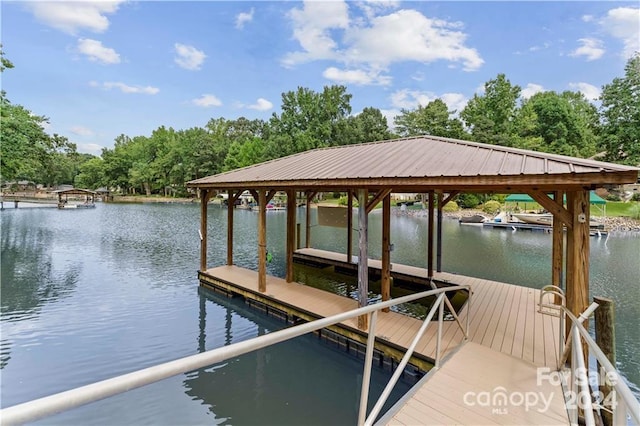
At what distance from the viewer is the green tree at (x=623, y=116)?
2662 cm

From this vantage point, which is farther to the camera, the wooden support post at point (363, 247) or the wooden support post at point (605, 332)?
the wooden support post at point (363, 247)

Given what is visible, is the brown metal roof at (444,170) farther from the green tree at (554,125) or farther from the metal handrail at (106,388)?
the green tree at (554,125)

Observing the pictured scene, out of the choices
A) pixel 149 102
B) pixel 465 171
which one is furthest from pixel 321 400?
pixel 149 102

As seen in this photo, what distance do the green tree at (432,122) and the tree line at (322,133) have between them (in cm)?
12

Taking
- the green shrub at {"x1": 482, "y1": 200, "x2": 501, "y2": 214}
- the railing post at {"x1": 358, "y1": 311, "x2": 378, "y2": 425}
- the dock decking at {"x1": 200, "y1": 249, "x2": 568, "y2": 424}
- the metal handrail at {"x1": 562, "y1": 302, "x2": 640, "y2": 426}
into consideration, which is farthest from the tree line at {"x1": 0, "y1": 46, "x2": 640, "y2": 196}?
the metal handrail at {"x1": 562, "y1": 302, "x2": 640, "y2": 426}

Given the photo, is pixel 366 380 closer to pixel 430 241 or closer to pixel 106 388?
pixel 106 388

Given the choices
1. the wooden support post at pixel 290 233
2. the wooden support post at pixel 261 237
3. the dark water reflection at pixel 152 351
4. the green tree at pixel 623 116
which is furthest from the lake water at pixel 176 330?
the green tree at pixel 623 116

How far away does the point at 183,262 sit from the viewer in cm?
1291

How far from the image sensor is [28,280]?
34.0 feet

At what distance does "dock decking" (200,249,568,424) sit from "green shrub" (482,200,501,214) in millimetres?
24507

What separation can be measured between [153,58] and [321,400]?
4651cm

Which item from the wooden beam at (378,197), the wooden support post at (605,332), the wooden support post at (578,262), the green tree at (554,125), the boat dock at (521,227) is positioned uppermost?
the green tree at (554,125)

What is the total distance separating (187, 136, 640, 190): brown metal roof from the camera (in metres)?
3.58

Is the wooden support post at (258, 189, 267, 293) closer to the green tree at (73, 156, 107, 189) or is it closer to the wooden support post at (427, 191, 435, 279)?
the wooden support post at (427, 191, 435, 279)
